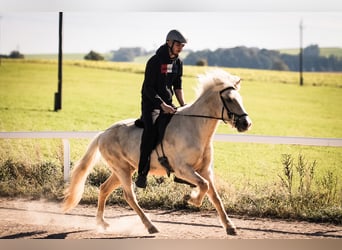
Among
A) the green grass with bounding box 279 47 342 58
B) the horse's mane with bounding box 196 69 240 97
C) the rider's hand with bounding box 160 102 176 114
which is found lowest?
the rider's hand with bounding box 160 102 176 114

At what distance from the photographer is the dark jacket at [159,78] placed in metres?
5.80

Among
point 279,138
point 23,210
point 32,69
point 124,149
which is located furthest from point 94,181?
point 32,69

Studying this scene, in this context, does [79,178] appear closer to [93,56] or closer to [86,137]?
[86,137]

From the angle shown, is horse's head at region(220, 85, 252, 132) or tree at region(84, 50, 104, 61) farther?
tree at region(84, 50, 104, 61)

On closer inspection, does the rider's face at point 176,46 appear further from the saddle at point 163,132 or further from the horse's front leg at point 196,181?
the horse's front leg at point 196,181

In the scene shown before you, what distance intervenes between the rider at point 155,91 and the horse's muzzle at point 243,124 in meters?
0.71

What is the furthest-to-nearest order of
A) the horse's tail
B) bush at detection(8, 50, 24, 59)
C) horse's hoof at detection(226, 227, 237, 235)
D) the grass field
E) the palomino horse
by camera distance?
1. bush at detection(8, 50, 24, 59)
2. the grass field
3. the horse's tail
4. horse's hoof at detection(226, 227, 237, 235)
5. the palomino horse

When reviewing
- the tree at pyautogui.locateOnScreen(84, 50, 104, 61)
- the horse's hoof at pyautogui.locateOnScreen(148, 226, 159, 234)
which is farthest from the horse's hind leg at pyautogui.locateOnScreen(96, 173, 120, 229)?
the tree at pyautogui.locateOnScreen(84, 50, 104, 61)

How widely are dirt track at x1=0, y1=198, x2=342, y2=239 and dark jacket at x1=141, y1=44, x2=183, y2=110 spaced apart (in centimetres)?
133

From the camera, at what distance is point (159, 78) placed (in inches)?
232

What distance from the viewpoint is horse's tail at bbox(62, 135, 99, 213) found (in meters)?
6.40

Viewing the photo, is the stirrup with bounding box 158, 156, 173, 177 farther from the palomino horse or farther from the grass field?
the grass field

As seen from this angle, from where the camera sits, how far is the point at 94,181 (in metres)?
7.84

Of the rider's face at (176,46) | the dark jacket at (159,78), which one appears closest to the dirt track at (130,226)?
the dark jacket at (159,78)
